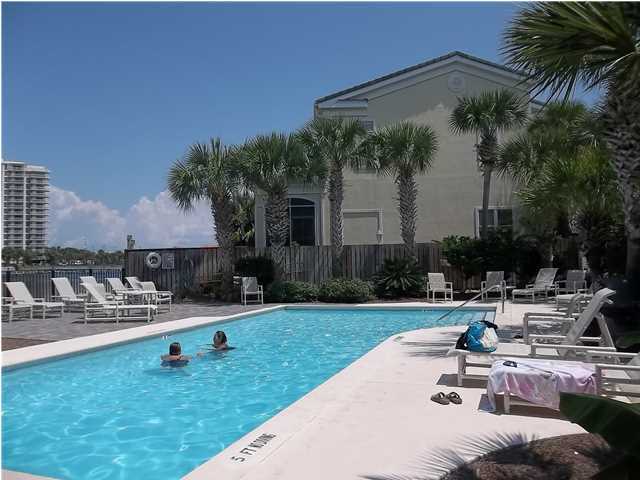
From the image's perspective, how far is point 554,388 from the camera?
4727 millimetres

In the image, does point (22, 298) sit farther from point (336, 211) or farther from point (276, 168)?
point (336, 211)

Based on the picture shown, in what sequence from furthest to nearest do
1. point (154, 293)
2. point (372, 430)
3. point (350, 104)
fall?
point (350, 104) → point (154, 293) → point (372, 430)

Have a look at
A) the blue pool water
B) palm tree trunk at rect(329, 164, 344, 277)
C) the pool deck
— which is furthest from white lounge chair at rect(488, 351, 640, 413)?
palm tree trunk at rect(329, 164, 344, 277)

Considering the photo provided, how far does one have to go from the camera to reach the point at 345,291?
56.6 ft

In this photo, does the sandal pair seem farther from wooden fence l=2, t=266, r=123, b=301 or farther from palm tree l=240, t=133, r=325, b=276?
wooden fence l=2, t=266, r=123, b=301

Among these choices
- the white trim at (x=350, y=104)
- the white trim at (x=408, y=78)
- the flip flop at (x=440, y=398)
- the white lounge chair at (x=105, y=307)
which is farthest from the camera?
the white trim at (x=350, y=104)

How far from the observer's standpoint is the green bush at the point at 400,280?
18219 millimetres

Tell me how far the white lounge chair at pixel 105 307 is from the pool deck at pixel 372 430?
27.0ft

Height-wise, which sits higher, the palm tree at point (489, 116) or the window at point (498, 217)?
the palm tree at point (489, 116)

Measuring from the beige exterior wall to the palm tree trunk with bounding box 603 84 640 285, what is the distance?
13.9 meters

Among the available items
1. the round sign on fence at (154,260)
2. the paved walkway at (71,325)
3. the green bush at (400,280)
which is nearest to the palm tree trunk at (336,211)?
the green bush at (400,280)

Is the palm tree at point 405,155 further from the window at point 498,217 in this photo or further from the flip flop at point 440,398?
the flip flop at point 440,398

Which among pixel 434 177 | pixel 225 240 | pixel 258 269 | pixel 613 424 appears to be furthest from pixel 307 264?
pixel 613 424

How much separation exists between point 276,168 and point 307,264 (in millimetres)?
4123
